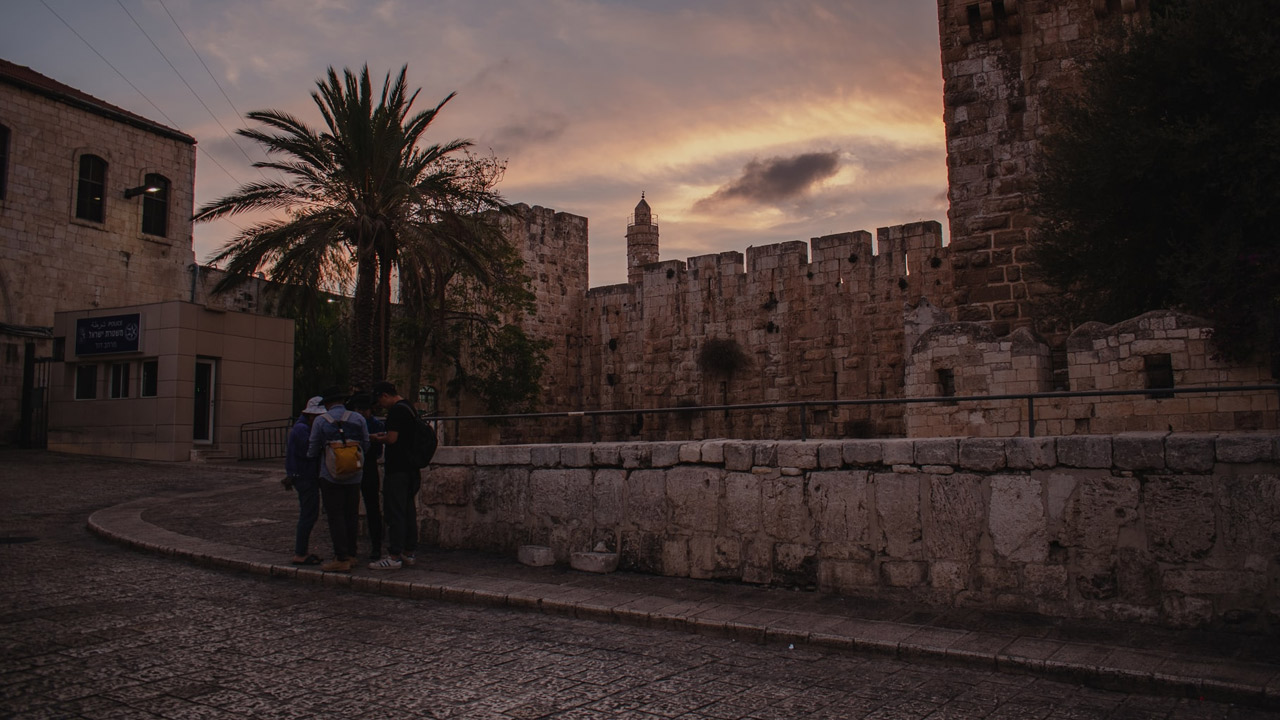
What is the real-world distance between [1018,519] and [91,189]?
25317mm

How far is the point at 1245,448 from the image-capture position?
502cm

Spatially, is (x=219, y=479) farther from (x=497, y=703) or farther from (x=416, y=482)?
(x=497, y=703)

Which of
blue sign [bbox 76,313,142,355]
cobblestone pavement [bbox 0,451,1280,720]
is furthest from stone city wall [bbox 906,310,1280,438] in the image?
blue sign [bbox 76,313,142,355]

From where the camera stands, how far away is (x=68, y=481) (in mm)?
14125

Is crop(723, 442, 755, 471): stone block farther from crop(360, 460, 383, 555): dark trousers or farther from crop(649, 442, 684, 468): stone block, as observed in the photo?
crop(360, 460, 383, 555): dark trousers

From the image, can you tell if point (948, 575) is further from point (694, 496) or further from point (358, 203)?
point (358, 203)

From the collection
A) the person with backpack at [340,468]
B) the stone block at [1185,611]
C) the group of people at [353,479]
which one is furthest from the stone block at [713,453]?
the stone block at [1185,611]

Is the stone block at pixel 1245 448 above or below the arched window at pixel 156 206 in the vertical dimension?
below

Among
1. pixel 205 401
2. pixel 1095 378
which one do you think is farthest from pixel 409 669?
pixel 205 401

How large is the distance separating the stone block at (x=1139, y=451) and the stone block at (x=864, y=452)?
1470mm

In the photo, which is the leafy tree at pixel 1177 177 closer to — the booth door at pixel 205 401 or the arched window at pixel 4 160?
the booth door at pixel 205 401

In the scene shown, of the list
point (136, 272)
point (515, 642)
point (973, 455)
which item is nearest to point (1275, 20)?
point (973, 455)

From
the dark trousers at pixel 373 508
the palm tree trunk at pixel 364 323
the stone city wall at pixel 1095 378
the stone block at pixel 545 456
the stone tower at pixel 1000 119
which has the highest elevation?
the stone tower at pixel 1000 119

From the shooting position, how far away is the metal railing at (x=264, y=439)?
63.0 ft
